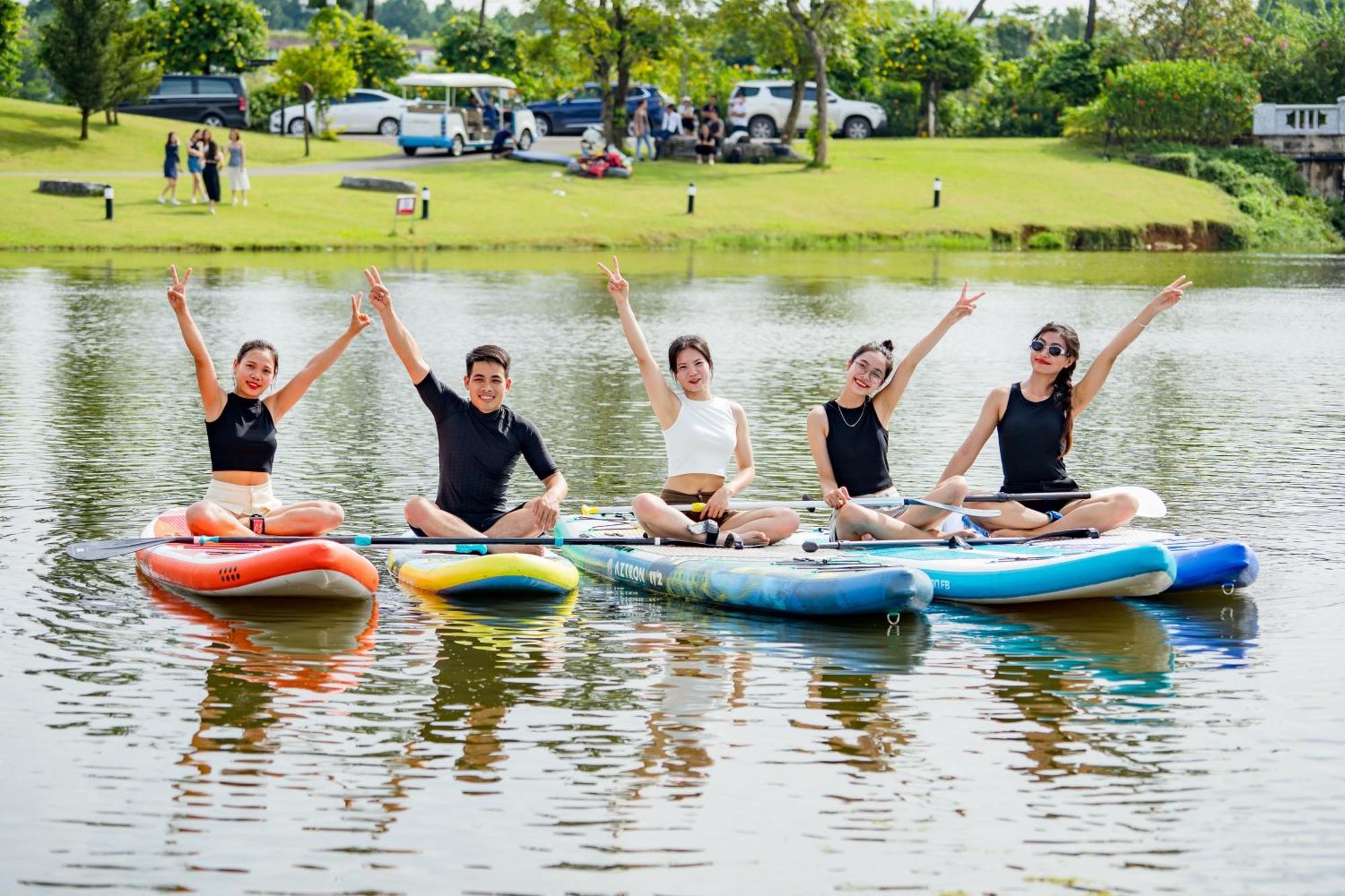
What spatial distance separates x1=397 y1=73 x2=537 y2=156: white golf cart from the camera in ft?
177

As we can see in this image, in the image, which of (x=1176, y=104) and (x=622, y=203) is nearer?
(x=622, y=203)

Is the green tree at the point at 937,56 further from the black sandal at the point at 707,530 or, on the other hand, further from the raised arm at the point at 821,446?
the black sandal at the point at 707,530

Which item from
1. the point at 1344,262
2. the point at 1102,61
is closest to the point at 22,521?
the point at 1344,262

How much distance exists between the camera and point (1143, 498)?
12.0 metres

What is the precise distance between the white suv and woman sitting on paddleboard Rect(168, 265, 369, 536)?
5181 cm

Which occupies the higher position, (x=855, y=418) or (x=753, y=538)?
(x=855, y=418)

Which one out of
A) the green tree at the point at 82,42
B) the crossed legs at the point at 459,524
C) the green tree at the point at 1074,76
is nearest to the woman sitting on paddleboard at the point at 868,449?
the crossed legs at the point at 459,524

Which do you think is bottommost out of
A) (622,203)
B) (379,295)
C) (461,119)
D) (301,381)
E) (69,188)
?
(301,381)

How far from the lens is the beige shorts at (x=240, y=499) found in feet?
38.2

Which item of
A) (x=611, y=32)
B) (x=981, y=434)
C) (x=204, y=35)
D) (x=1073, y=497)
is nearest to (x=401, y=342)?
(x=981, y=434)

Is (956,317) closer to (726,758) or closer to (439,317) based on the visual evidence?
(726,758)

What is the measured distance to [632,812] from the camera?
745 centimetres

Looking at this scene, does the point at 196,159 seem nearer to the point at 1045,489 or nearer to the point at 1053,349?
the point at 1045,489

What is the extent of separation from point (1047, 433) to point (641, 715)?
166 inches
